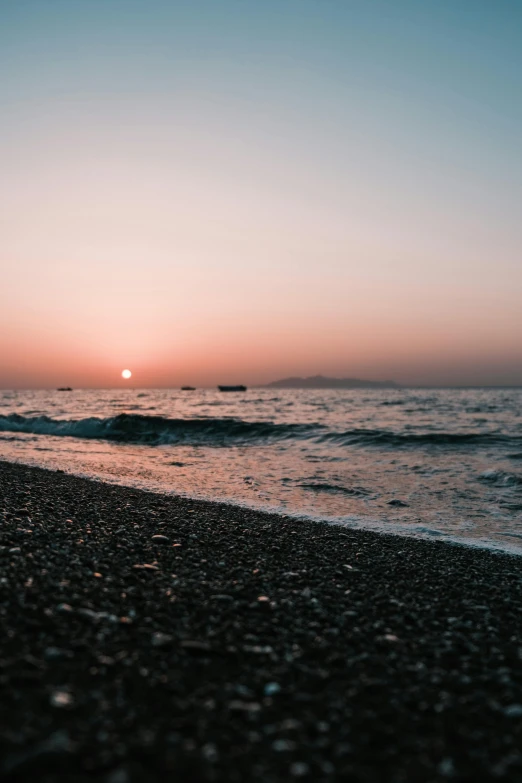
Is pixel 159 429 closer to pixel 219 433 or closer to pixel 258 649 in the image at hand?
pixel 219 433

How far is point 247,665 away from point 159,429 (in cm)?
3635

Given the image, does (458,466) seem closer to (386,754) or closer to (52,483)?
(52,483)

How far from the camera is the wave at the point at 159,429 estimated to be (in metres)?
36.3

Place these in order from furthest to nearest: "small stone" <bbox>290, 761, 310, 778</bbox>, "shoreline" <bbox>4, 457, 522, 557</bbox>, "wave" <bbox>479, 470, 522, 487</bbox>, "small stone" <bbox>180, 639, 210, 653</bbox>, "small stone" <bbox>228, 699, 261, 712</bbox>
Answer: "wave" <bbox>479, 470, 522, 487</bbox> → "shoreline" <bbox>4, 457, 522, 557</bbox> → "small stone" <bbox>180, 639, 210, 653</bbox> → "small stone" <bbox>228, 699, 261, 712</bbox> → "small stone" <bbox>290, 761, 310, 778</bbox>

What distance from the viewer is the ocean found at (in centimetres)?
1404

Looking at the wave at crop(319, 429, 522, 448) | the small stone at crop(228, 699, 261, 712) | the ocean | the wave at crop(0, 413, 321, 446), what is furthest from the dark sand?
the wave at crop(0, 413, 321, 446)

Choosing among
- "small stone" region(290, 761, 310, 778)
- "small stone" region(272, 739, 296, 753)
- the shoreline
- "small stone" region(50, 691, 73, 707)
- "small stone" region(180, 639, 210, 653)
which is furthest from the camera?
the shoreline

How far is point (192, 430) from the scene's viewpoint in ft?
130

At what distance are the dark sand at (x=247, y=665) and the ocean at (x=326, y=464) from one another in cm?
543

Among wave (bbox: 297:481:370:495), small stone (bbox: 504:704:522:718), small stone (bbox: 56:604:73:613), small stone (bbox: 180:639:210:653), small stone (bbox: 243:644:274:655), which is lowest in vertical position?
wave (bbox: 297:481:370:495)

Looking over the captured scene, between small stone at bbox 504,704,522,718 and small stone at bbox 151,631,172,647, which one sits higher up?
small stone at bbox 151,631,172,647

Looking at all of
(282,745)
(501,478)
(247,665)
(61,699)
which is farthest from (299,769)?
(501,478)

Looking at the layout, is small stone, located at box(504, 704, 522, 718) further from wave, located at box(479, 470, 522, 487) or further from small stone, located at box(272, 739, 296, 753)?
wave, located at box(479, 470, 522, 487)

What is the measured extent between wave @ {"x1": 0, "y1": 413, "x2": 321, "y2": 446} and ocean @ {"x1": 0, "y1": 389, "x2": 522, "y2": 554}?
98 millimetres
